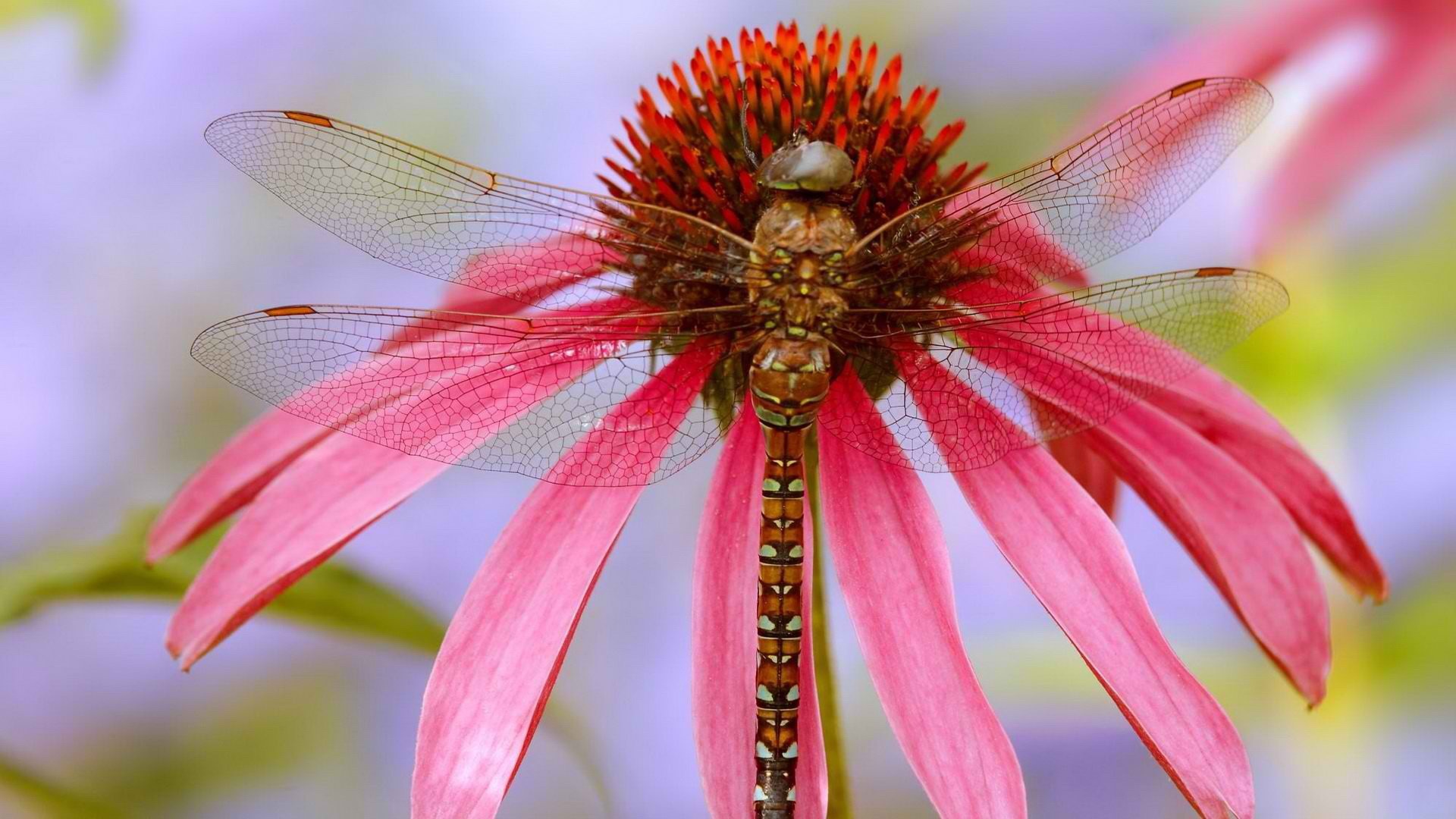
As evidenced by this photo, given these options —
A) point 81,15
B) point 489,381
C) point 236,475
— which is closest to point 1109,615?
point 489,381

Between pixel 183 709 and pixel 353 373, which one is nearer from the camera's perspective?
pixel 353 373

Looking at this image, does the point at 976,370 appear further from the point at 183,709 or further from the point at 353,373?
the point at 183,709

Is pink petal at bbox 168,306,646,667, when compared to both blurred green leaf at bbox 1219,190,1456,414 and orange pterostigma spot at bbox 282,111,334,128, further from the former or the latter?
blurred green leaf at bbox 1219,190,1456,414

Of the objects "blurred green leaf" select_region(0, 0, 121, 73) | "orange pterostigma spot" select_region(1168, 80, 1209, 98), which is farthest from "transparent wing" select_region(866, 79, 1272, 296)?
"blurred green leaf" select_region(0, 0, 121, 73)

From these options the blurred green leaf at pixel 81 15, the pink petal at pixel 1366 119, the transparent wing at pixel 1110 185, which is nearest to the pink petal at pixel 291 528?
the transparent wing at pixel 1110 185

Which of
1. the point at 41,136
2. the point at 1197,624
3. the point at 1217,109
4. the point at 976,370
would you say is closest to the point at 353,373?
the point at 976,370

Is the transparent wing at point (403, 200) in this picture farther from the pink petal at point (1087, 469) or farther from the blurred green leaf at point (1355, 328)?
the blurred green leaf at point (1355, 328)
